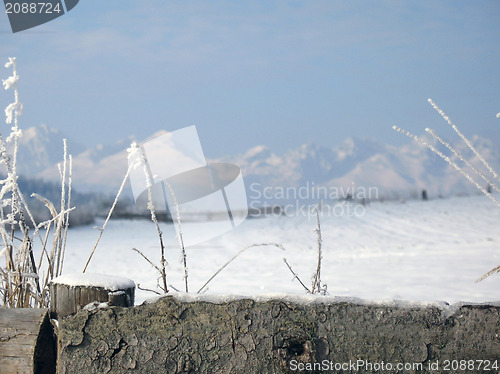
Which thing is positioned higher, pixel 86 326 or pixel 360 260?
pixel 86 326

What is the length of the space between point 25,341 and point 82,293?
277 millimetres

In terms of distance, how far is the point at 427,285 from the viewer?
4.71m

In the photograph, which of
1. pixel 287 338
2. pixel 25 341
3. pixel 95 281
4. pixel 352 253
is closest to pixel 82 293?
pixel 95 281

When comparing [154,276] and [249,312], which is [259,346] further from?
[154,276]

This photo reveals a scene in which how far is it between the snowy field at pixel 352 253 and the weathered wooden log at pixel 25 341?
1.90 metres

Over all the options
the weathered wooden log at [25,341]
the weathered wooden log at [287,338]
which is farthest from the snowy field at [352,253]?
the weathered wooden log at [25,341]

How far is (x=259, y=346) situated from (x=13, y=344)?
909 millimetres

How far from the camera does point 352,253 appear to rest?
779 centimetres

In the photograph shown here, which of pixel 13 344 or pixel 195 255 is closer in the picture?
pixel 13 344

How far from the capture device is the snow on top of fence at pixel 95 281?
1671mm

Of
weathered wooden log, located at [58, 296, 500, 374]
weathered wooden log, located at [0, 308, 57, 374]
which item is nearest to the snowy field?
weathered wooden log, located at [58, 296, 500, 374]

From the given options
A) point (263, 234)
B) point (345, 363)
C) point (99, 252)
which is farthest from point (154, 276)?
point (345, 363)

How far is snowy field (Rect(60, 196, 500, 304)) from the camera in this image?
4648 millimetres

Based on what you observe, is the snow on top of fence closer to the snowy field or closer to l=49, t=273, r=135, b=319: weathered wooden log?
l=49, t=273, r=135, b=319: weathered wooden log
